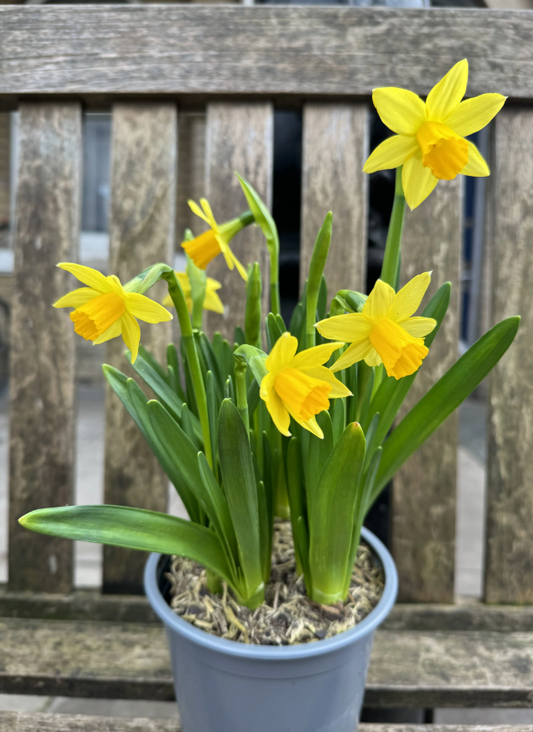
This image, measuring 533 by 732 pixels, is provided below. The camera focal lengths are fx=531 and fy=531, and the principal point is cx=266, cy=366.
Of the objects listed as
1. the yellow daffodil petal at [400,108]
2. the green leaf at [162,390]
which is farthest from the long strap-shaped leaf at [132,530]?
the yellow daffodil petal at [400,108]

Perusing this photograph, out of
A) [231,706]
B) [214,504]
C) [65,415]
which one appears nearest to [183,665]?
[231,706]

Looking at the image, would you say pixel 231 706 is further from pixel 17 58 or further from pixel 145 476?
pixel 17 58

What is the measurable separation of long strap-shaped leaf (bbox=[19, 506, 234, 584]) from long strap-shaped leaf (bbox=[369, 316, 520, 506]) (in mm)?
197

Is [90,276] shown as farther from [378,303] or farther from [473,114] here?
[473,114]

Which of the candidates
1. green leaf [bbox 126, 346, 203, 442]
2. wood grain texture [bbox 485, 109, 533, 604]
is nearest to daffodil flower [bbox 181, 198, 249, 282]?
green leaf [bbox 126, 346, 203, 442]

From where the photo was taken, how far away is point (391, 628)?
2.70 feet

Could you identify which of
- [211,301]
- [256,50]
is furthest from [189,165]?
[211,301]

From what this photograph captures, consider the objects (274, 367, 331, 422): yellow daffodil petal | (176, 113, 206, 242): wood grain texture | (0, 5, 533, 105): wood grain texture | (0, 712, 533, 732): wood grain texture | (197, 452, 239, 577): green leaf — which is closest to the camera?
(274, 367, 331, 422): yellow daffodil petal

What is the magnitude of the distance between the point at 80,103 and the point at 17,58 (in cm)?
11

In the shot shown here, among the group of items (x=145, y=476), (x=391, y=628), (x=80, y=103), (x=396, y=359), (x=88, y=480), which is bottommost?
(x=88, y=480)

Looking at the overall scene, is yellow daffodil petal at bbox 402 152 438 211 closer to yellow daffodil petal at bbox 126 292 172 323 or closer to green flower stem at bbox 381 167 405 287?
green flower stem at bbox 381 167 405 287

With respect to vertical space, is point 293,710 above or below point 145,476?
below

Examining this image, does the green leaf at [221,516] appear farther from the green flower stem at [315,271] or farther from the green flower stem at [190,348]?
the green flower stem at [315,271]

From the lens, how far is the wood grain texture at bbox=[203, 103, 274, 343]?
2.71ft
